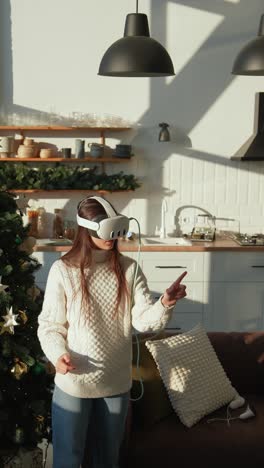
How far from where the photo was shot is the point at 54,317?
7.92 feet

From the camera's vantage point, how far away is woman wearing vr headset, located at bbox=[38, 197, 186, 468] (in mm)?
2395

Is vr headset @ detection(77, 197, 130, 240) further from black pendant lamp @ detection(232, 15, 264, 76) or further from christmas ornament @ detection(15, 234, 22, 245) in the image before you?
black pendant lamp @ detection(232, 15, 264, 76)

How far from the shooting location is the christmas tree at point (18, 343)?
2.60 metres

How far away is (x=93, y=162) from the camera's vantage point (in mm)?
5828

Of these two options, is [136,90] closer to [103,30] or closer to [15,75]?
[103,30]

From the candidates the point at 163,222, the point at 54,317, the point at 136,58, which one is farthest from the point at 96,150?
the point at 54,317

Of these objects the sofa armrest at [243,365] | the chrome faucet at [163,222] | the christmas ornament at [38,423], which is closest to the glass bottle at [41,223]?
the chrome faucet at [163,222]

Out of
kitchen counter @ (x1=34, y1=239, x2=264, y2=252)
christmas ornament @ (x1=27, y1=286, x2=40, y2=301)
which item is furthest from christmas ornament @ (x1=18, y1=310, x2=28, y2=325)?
kitchen counter @ (x1=34, y1=239, x2=264, y2=252)

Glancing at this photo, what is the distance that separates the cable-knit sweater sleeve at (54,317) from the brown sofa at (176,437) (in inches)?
29.6

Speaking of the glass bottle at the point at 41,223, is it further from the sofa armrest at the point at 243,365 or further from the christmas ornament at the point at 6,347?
the christmas ornament at the point at 6,347

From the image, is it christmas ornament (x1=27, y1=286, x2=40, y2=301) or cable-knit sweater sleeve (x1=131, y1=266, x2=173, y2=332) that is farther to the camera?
christmas ornament (x1=27, y1=286, x2=40, y2=301)

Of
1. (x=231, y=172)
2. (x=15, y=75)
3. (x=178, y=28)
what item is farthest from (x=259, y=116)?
(x=15, y=75)

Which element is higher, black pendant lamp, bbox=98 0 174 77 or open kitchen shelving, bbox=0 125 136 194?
black pendant lamp, bbox=98 0 174 77

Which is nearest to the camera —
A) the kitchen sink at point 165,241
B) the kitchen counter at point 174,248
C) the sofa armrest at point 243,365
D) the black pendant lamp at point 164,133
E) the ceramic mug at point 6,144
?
the sofa armrest at point 243,365
